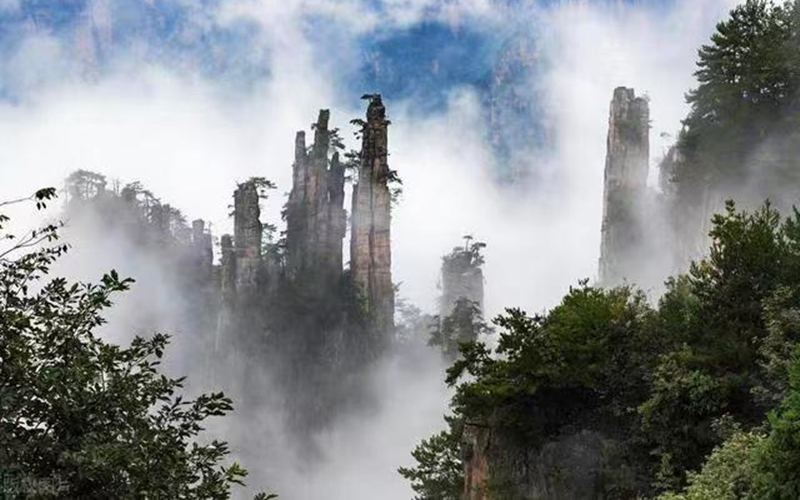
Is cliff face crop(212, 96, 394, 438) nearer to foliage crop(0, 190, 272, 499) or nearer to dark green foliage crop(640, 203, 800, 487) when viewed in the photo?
dark green foliage crop(640, 203, 800, 487)

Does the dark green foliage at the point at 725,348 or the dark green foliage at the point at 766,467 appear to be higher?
the dark green foliage at the point at 725,348

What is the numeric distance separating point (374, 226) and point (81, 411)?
234 feet

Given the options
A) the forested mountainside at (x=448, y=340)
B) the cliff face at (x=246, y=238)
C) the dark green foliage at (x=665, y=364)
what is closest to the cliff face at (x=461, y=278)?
the forested mountainside at (x=448, y=340)

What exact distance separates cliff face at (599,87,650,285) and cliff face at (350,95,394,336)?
23.1 m

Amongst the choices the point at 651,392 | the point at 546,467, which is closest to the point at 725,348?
the point at 651,392

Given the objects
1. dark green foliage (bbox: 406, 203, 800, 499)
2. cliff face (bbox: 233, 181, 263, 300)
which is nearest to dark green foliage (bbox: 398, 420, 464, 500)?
dark green foliage (bbox: 406, 203, 800, 499)

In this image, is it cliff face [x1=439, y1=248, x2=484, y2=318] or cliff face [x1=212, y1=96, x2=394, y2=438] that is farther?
cliff face [x1=439, y1=248, x2=484, y2=318]

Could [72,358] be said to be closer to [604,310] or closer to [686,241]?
[604,310]

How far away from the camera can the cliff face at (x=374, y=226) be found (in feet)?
255

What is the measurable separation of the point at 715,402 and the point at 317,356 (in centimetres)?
6907

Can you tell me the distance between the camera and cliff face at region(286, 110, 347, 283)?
279 feet

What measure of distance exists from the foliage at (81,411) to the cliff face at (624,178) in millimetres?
60877

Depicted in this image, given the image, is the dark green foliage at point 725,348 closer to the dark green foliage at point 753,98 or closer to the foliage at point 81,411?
the foliage at point 81,411

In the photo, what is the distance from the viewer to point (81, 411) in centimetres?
746
